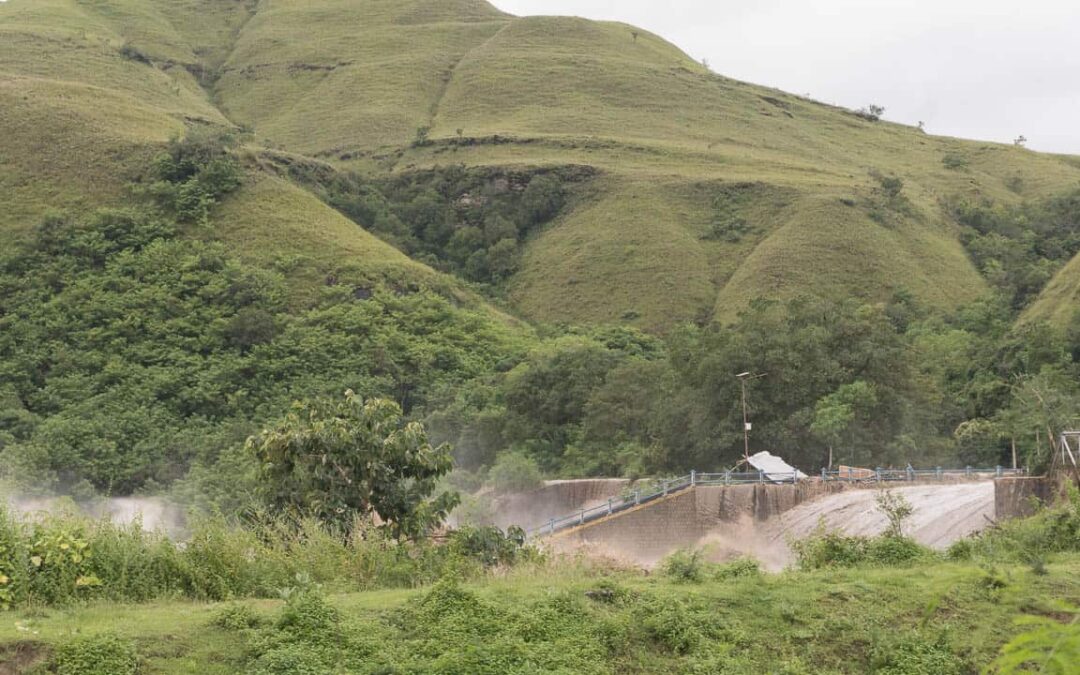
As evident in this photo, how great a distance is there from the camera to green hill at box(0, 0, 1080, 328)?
9088cm

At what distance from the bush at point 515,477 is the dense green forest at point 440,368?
2.90 meters

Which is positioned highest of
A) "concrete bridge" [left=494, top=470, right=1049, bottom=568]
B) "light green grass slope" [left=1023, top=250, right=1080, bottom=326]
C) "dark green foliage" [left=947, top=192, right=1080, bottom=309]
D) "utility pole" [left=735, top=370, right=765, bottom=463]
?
"dark green foliage" [left=947, top=192, right=1080, bottom=309]

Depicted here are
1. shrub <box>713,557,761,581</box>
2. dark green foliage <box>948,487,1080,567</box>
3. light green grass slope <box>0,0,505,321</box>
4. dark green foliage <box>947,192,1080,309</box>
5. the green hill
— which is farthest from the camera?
dark green foliage <box>947,192,1080,309</box>

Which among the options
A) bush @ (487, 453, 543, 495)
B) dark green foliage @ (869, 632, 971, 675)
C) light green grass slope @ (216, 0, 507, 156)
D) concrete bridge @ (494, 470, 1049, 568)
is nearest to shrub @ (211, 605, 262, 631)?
dark green foliage @ (869, 632, 971, 675)

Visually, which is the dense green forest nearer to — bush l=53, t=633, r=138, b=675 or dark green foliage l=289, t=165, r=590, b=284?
dark green foliage l=289, t=165, r=590, b=284

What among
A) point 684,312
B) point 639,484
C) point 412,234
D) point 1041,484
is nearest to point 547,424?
point 639,484

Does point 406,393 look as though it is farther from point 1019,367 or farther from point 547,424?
point 1019,367

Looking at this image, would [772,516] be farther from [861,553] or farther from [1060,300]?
[1060,300]

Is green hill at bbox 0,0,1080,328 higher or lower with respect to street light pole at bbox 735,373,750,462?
higher

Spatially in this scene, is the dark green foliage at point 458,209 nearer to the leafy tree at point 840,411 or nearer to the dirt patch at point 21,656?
the leafy tree at point 840,411

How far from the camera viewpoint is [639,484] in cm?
4706

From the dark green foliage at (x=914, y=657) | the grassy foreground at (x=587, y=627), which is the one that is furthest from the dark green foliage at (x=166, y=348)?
the dark green foliage at (x=914, y=657)

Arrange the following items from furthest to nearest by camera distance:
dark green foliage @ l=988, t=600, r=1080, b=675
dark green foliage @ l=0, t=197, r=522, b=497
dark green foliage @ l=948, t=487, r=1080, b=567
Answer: dark green foliage @ l=0, t=197, r=522, b=497 < dark green foliage @ l=948, t=487, r=1080, b=567 < dark green foliage @ l=988, t=600, r=1080, b=675

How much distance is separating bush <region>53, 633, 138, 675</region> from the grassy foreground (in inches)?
4.7
